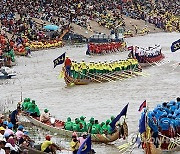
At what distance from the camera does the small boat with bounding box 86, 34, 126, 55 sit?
1517 inches

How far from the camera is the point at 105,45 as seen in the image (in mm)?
39375

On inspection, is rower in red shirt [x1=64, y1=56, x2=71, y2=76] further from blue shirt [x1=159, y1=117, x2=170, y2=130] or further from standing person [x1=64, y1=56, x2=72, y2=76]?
blue shirt [x1=159, y1=117, x2=170, y2=130]

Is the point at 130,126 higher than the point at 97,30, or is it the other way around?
the point at 97,30

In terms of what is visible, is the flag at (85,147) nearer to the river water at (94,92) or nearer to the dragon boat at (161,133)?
the dragon boat at (161,133)

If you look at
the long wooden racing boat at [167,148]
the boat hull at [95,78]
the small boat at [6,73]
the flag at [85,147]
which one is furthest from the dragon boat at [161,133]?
the small boat at [6,73]

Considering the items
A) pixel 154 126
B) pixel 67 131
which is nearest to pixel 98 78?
pixel 67 131

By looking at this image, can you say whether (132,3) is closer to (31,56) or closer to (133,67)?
(31,56)

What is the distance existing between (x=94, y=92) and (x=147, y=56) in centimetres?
855

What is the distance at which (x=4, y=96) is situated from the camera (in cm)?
2414

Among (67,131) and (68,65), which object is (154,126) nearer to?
(67,131)

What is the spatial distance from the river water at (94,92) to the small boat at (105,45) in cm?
548

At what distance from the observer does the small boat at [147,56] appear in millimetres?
31547

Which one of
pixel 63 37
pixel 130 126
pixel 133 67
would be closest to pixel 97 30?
pixel 63 37

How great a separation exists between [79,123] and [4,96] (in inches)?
331
